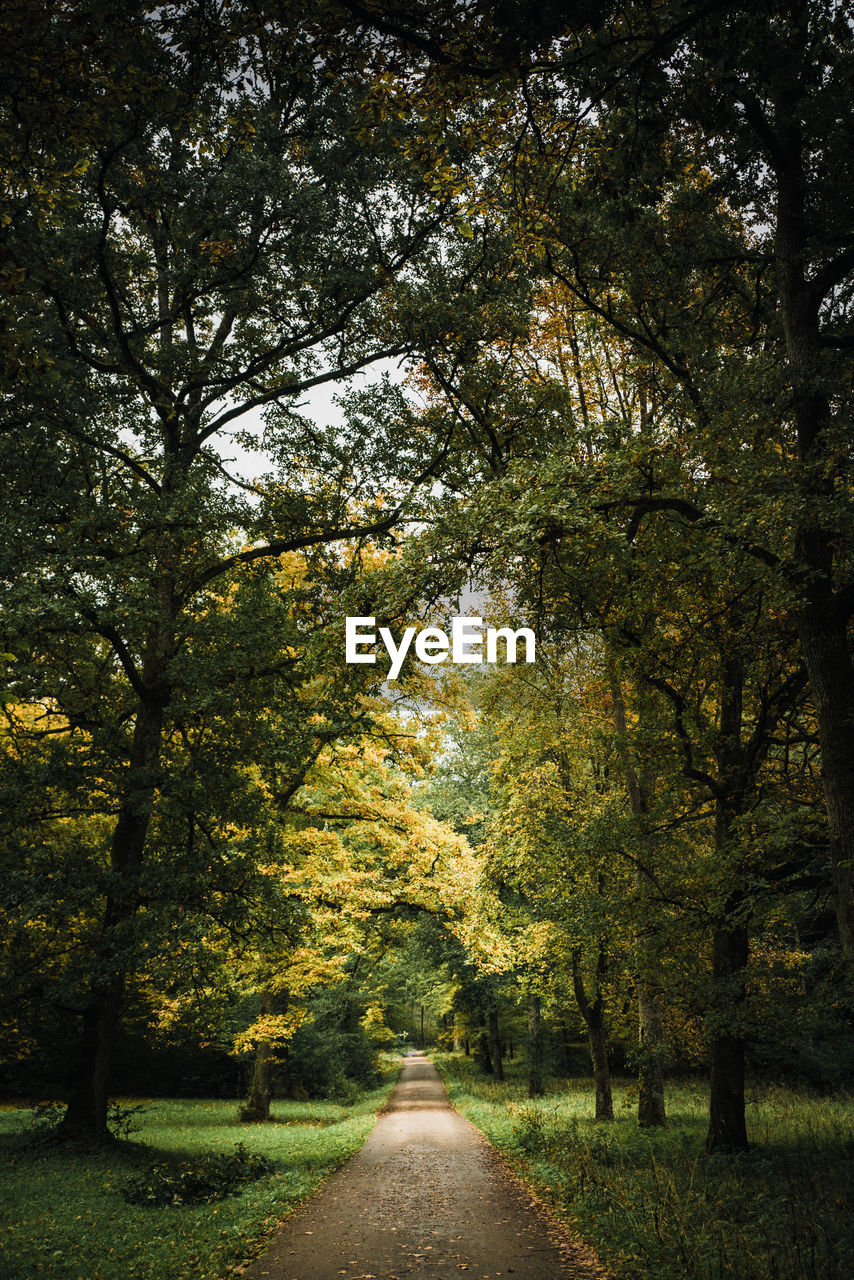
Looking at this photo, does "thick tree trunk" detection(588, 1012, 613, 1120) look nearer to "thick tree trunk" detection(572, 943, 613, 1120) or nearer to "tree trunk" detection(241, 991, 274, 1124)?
"thick tree trunk" detection(572, 943, 613, 1120)

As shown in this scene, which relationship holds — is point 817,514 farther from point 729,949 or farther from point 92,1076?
point 92,1076

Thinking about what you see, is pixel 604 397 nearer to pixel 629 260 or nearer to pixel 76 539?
pixel 629 260

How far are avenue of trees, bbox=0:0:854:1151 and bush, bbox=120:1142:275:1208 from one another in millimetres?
2352

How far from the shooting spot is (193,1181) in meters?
9.02

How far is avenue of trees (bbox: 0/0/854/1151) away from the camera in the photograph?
5.44 meters

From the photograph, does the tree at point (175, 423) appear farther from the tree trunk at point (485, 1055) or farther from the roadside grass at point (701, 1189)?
the tree trunk at point (485, 1055)

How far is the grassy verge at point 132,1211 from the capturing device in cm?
630

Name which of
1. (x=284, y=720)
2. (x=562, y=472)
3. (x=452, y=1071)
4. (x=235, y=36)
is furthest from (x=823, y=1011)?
(x=452, y=1071)

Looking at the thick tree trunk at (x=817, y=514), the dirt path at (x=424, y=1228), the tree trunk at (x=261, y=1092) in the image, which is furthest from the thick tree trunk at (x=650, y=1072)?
the tree trunk at (x=261, y=1092)

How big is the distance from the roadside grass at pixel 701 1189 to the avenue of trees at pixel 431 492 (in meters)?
1.21

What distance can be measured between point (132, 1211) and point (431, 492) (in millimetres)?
10772

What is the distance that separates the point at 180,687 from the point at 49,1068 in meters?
7.68

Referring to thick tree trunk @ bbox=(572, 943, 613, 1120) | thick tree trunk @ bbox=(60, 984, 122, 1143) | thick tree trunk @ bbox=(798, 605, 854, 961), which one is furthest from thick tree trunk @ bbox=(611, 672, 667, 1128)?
thick tree trunk @ bbox=(60, 984, 122, 1143)

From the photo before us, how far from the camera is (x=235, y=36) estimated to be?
15.5ft
